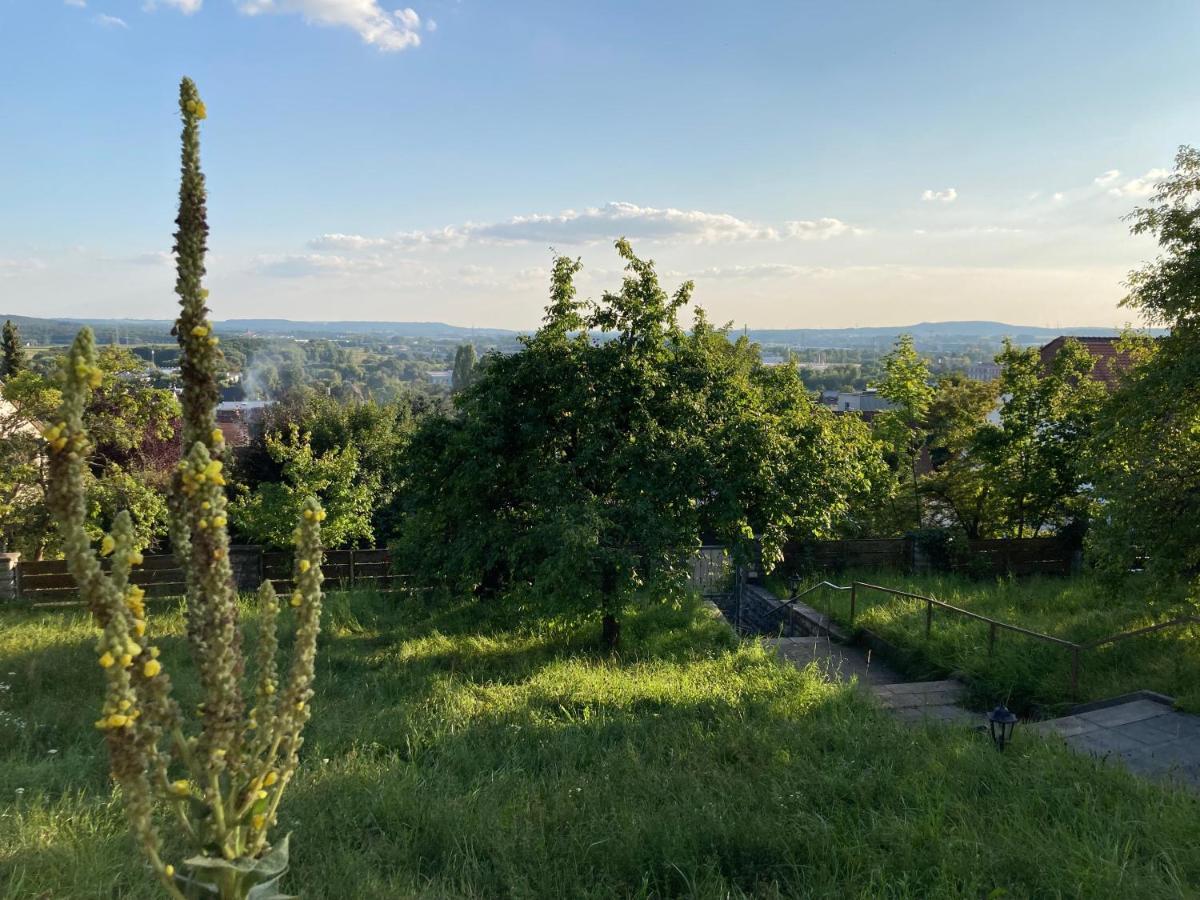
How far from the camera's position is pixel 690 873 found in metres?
4.80

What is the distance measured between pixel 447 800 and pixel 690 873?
1.97m

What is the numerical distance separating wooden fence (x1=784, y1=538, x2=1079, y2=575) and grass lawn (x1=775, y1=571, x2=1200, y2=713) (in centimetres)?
174

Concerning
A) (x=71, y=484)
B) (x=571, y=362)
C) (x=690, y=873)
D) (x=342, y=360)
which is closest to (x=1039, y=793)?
(x=690, y=873)

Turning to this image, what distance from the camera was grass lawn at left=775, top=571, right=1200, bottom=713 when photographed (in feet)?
29.7

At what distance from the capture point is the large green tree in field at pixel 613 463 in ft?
34.0

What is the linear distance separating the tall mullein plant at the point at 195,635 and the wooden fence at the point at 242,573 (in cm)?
1421

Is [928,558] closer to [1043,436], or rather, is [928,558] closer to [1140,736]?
[1043,436]

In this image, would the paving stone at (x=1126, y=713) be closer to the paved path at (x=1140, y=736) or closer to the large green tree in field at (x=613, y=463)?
the paved path at (x=1140, y=736)

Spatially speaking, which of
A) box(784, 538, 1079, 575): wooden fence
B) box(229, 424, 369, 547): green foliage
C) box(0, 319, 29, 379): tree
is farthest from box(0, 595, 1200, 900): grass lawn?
box(0, 319, 29, 379): tree

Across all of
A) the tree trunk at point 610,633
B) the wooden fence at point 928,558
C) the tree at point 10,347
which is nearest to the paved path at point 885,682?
the tree trunk at point 610,633

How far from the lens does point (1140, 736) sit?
7461 millimetres

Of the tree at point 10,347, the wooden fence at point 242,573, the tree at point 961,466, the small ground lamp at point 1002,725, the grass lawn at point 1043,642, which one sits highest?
the tree at point 10,347

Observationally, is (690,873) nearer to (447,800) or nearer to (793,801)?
(793,801)

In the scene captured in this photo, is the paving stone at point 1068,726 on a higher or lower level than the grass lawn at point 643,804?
lower
